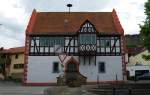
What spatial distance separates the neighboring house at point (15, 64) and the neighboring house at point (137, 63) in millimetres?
21805

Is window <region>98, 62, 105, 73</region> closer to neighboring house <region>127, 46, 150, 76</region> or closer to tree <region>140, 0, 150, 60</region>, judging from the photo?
neighboring house <region>127, 46, 150, 76</region>

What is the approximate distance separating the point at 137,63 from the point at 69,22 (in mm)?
22949

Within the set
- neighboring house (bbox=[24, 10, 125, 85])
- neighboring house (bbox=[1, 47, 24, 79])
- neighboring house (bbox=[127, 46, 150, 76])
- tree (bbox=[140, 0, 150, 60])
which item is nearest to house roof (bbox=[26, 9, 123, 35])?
neighboring house (bbox=[24, 10, 125, 85])

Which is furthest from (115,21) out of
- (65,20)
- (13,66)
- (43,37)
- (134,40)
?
(134,40)

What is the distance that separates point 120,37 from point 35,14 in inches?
602

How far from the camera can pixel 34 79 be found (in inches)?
2076

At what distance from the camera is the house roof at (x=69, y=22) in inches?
2170

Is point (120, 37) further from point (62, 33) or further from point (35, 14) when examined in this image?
point (35, 14)

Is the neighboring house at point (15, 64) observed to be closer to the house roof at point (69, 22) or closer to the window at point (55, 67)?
the house roof at point (69, 22)

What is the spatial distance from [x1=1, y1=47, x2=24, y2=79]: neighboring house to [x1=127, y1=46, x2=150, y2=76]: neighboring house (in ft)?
71.5

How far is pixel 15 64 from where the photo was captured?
74125 mm

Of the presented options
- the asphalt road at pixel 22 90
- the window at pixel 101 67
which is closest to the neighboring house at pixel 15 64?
the window at pixel 101 67

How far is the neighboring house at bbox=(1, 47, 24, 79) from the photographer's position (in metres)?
72.0

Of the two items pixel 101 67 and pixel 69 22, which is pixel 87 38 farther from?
pixel 69 22
